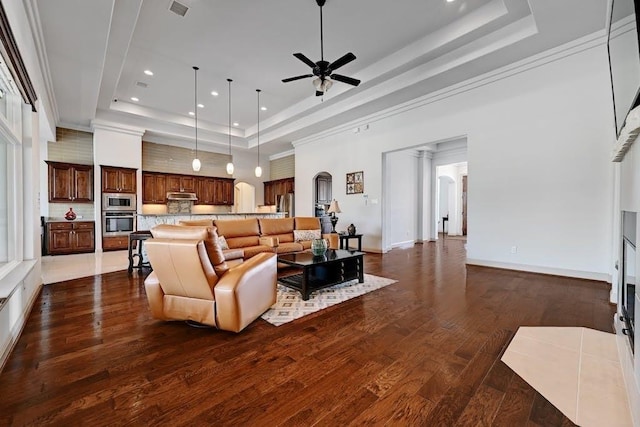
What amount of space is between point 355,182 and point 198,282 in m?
5.82

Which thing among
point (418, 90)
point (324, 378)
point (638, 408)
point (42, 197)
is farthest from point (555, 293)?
point (42, 197)

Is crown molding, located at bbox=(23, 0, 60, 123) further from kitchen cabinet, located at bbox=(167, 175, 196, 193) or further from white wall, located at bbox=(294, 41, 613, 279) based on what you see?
white wall, located at bbox=(294, 41, 613, 279)

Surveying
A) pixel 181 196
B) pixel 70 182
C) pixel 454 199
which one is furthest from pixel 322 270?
pixel 454 199

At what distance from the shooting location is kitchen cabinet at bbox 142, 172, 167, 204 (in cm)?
835

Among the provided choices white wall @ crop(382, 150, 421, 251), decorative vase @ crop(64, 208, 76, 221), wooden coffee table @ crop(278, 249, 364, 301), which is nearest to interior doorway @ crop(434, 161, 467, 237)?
white wall @ crop(382, 150, 421, 251)

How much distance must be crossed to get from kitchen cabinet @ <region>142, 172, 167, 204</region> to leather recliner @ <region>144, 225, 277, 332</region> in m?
6.70

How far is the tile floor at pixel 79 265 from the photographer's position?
15.5 ft

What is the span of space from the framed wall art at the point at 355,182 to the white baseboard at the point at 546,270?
10.5 feet

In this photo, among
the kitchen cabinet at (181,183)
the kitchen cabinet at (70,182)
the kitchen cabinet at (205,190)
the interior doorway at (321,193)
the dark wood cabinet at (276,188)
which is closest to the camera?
the kitchen cabinet at (70,182)

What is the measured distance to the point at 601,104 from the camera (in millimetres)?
4031

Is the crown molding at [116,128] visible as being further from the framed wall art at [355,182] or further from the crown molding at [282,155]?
the framed wall art at [355,182]

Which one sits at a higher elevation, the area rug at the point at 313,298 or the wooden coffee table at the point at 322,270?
the wooden coffee table at the point at 322,270

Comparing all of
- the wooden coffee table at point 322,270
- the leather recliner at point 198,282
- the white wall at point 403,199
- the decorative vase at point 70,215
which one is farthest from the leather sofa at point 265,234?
the decorative vase at point 70,215

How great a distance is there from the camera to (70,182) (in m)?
7.20
